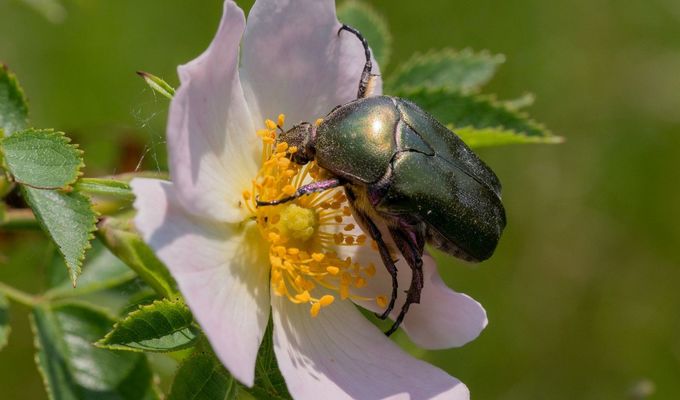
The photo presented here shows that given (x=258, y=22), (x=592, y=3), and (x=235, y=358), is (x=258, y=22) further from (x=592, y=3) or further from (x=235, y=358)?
(x=592, y=3)

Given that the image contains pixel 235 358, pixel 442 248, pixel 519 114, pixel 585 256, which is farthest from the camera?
pixel 585 256

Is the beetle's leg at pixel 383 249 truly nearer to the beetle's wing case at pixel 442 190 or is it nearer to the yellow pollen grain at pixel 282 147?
the beetle's wing case at pixel 442 190

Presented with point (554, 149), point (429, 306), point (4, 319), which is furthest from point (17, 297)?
point (554, 149)

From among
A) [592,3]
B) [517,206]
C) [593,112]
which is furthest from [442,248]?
[592,3]

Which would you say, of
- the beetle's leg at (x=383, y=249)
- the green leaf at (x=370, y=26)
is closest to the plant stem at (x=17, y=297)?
the beetle's leg at (x=383, y=249)

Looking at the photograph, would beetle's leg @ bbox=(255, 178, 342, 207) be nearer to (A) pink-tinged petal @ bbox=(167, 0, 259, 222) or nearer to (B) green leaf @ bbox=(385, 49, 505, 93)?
(A) pink-tinged petal @ bbox=(167, 0, 259, 222)

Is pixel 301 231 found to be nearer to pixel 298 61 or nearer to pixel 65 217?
pixel 298 61
